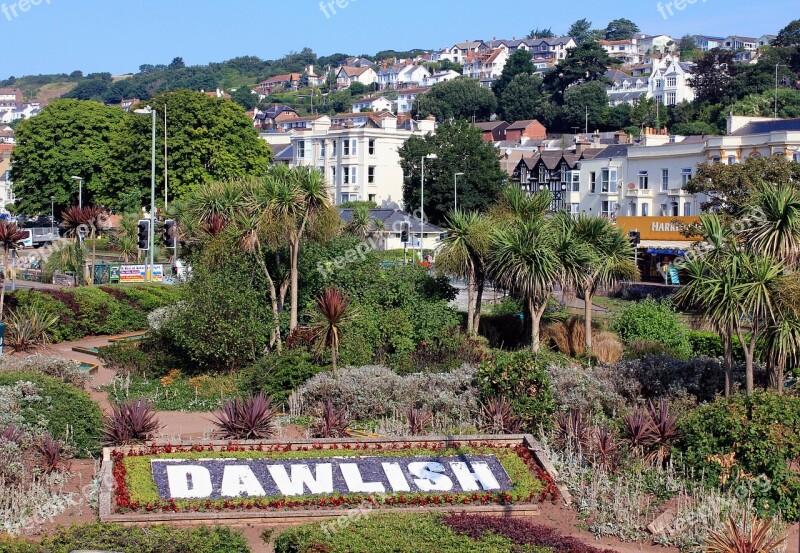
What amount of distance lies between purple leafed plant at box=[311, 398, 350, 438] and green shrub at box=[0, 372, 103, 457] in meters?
4.16

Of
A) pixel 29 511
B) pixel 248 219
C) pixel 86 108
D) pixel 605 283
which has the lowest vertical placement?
pixel 29 511

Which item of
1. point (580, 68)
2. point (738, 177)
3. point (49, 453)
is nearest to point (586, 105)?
point (580, 68)

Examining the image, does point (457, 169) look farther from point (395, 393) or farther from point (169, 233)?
point (395, 393)

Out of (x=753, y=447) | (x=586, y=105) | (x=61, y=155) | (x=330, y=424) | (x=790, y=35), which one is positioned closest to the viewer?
(x=753, y=447)

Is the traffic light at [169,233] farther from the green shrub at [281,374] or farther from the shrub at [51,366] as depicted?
the green shrub at [281,374]

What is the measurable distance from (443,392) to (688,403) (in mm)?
5218

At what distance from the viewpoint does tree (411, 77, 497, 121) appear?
153 m

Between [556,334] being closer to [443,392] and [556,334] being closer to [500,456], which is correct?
[443,392]

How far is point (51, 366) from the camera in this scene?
2475cm

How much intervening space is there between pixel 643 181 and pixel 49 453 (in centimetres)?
5227

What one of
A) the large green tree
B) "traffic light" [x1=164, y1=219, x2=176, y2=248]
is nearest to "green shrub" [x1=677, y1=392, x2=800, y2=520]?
"traffic light" [x1=164, y1=219, x2=176, y2=248]

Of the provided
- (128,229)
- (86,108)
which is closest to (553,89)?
(86,108)

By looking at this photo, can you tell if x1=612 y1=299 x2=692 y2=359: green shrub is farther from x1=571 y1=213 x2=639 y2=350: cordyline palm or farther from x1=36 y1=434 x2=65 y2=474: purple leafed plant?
x1=36 y1=434 x2=65 y2=474: purple leafed plant

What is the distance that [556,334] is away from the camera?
32219mm
